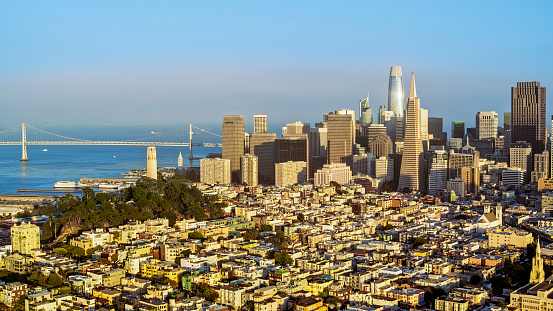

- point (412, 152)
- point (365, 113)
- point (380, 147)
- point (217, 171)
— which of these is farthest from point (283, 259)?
point (365, 113)

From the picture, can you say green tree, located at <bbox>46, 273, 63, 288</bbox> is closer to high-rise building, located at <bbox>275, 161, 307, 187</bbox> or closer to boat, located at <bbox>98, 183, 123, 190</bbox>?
boat, located at <bbox>98, 183, 123, 190</bbox>

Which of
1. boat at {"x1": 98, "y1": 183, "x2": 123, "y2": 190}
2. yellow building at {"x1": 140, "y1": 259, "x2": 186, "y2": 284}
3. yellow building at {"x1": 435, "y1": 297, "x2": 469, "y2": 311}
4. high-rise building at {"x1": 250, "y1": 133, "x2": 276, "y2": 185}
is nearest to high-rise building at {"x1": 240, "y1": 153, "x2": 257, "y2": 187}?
high-rise building at {"x1": 250, "y1": 133, "x2": 276, "y2": 185}

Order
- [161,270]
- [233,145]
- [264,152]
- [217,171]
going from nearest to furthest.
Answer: [161,270]
[217,171]
[233,145]
[264,152]

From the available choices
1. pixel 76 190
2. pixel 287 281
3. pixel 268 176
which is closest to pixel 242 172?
pixel 268 176

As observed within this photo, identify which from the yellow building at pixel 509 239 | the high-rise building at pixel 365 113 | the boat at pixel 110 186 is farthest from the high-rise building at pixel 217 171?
the high-rise building at pixel 365 113

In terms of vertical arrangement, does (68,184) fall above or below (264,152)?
below

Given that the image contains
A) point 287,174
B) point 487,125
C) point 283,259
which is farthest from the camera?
point 487,125

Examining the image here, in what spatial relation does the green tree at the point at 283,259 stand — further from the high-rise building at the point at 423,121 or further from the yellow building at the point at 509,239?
the high-rise building at the point at 423,121

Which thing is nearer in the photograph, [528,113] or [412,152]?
[412,152]

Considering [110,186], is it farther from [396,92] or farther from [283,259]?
[396,92]
